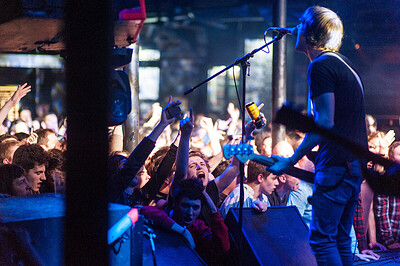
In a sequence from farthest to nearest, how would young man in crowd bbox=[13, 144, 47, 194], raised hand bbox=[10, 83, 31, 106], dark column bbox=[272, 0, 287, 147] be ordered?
dark column bbox=[272, 0, 287, 147] → raised hand bbox=[10, 83, 31, 106] → young man in crowd bbox=[13, 144, 47, 194]

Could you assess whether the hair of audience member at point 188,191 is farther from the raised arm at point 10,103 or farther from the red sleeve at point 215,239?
the raised arm at point 10,103

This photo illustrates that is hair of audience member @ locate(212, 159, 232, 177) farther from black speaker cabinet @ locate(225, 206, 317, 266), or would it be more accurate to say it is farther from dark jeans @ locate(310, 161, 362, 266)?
dark jeans @ locate(310, 161, 362, 266)

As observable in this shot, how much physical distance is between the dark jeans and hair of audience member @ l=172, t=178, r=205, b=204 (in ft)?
3.17

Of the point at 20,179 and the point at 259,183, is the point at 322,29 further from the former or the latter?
the point at 20,179

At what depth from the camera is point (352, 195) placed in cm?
→ 232

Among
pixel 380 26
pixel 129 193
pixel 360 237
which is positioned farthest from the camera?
pixel 380 26

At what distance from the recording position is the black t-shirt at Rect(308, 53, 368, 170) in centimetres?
228

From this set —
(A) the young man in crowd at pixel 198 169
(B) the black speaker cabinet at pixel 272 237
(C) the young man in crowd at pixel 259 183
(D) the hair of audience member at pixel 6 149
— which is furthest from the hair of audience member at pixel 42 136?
(B) the black speaker cabinet at pixel 272 237

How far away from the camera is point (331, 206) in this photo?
2.26m

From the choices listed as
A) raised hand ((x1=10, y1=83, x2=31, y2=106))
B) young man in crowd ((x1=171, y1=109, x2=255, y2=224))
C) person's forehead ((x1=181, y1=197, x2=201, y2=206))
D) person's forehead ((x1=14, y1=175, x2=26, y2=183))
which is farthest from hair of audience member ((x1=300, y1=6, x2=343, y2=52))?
raised hand ((x1=10, y1=83, x2=31, y2=106))

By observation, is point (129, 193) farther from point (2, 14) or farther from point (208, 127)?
point (208, 127)

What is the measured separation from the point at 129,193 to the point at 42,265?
139 cm

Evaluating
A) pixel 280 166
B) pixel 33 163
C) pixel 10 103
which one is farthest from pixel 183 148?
pixel 10 103

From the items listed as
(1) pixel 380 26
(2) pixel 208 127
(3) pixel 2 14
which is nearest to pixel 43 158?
(3) pixel 2 14
